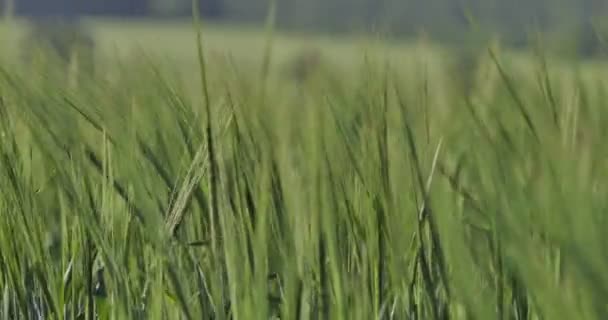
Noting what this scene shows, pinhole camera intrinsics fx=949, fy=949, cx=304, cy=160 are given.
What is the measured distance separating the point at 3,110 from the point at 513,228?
1.69 feet

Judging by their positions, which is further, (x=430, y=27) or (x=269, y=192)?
(x=430, y=27)

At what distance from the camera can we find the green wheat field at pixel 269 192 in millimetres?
492

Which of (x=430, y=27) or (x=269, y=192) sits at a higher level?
(x=430, y=27)

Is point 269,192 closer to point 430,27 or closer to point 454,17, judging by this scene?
point 454,17

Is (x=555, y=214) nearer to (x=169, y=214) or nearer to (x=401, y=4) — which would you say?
(x=169, y=214)

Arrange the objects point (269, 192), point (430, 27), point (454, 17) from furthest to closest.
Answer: point (430, 27) < point (454, 17) < point (269, 192)

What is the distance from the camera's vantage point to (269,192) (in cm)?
55

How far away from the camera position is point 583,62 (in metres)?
0.61

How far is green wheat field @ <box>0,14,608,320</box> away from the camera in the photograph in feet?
1.61

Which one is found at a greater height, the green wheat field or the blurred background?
the blurred background

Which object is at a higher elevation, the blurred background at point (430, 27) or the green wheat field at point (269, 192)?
the blurred background at point (430, 27)

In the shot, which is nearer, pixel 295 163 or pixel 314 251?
pixel 314 251

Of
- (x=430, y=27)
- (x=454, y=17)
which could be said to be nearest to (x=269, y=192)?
(x=454, y=17)

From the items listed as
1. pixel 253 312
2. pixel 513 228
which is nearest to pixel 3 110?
pixel 253 312
